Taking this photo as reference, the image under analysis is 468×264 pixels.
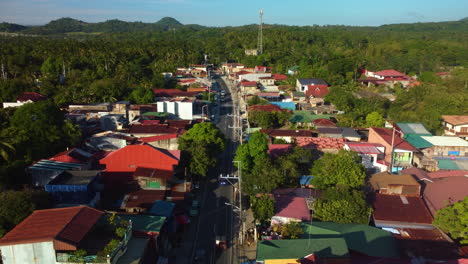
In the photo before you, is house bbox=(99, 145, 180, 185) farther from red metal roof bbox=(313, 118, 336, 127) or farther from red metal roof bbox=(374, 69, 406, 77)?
red metal roof bbox=(374, 69, 406, 77)

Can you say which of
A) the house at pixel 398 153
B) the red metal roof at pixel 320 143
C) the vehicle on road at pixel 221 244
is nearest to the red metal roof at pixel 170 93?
the red metal roof at pixel 320 143

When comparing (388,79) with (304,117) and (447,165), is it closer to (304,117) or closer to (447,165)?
(304,117)

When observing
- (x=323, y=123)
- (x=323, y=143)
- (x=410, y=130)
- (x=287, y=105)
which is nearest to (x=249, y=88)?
(x=287, y=105)

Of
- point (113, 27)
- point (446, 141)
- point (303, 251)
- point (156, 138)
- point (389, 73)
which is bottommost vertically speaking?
point (303, 251)

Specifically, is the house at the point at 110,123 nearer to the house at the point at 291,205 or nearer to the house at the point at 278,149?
the house at the point at 278,149

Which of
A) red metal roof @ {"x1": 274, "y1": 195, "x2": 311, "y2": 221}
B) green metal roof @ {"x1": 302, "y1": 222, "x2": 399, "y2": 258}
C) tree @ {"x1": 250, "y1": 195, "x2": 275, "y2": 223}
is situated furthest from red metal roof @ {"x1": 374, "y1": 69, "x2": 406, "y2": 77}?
tree @ {"x1": 250, "y1": 195, "x2": 275, "y2": 223}
